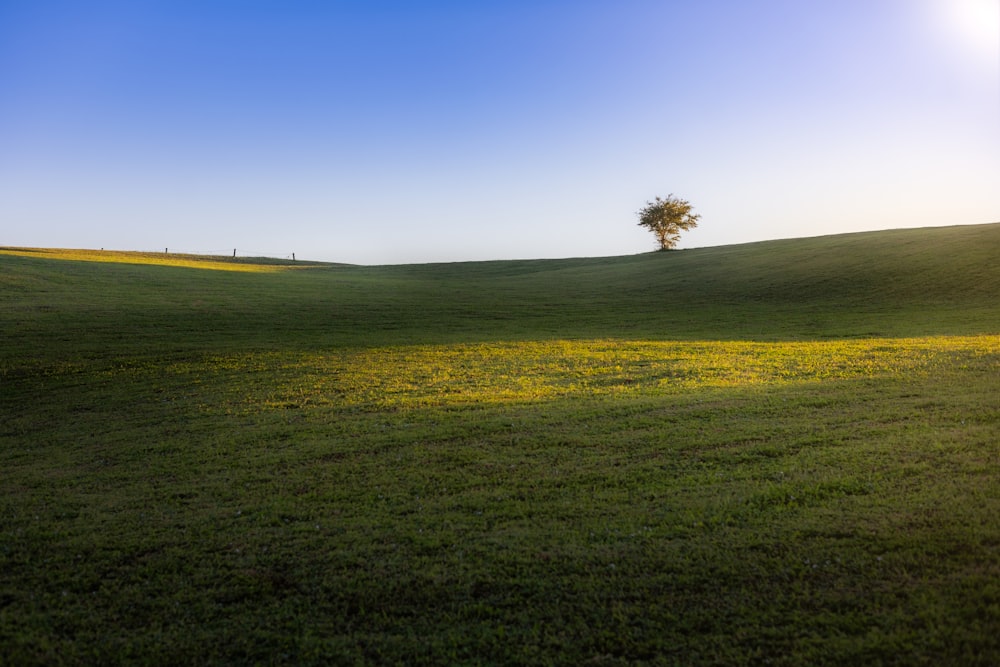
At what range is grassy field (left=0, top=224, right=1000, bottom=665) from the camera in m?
5.60

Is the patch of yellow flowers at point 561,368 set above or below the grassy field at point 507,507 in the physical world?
above

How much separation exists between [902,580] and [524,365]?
606 inches

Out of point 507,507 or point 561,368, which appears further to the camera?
point 561,368

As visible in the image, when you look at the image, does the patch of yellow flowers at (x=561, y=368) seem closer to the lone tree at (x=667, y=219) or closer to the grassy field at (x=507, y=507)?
the grassy field at (x=507, y=507)

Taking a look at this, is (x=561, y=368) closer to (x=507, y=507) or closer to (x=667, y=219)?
(x=507, y=507)

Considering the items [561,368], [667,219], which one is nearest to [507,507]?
[561,368]

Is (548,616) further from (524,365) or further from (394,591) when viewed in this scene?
(524,365)

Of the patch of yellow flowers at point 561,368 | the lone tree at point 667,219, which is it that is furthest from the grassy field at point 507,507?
the lone tree at point 667,219

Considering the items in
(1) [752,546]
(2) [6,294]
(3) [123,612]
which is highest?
(2) [6,294]

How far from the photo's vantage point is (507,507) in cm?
838

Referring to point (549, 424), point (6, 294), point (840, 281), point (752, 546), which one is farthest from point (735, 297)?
point (6, 294)

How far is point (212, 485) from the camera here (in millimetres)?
9750

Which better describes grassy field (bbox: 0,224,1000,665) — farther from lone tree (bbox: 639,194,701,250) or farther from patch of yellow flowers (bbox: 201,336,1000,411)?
lone tree (bbox: 639,194,701,250)

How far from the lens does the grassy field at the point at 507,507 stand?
221 inches
